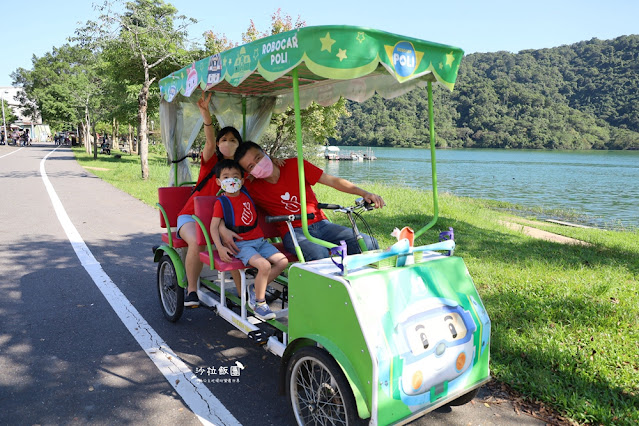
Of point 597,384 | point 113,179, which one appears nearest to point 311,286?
point 597,384

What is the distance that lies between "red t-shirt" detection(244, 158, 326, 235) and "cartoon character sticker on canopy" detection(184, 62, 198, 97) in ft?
3.20

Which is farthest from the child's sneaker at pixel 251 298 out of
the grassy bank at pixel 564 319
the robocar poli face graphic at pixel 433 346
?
the grassy bank at pixel 564 319

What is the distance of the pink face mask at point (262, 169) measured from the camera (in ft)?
12.5

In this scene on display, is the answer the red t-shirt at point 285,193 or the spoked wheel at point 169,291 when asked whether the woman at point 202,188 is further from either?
the red t-shirt at point 285,193

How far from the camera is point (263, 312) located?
340 cm

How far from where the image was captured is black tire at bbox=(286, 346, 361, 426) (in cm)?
236

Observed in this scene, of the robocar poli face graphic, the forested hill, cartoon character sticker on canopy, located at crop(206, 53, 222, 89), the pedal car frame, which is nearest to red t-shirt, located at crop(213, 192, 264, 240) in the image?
the pedal car frame

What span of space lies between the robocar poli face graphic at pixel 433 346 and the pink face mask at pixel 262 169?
6.12 feet

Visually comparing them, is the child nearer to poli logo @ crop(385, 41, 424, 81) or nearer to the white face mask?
the white face mask

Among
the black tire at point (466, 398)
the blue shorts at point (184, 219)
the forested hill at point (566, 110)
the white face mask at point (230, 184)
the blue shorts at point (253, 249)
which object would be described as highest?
the forested hill at point (566, 110)

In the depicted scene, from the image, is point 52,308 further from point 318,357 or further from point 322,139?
point 322,139

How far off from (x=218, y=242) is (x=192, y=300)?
2.43 ft

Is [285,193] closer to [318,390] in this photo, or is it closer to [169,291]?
[169,291]

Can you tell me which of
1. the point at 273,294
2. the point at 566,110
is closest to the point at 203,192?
the point at 273,294
